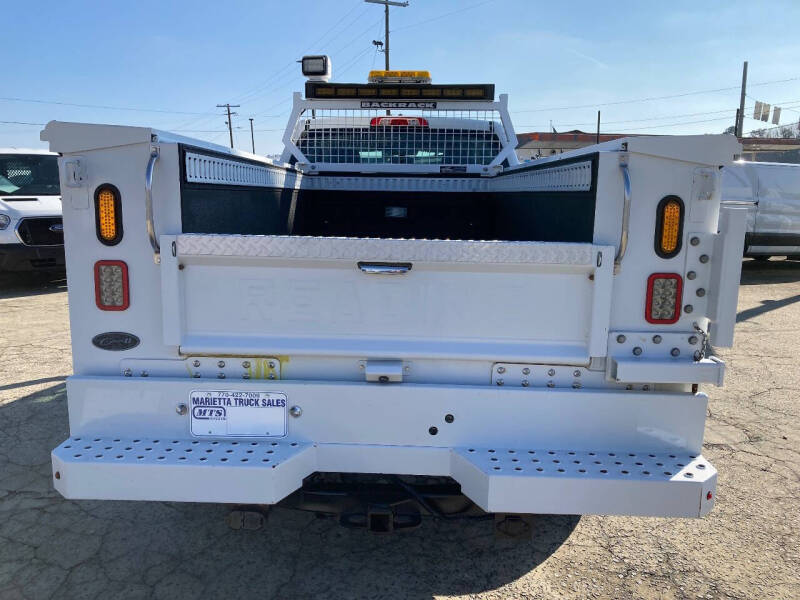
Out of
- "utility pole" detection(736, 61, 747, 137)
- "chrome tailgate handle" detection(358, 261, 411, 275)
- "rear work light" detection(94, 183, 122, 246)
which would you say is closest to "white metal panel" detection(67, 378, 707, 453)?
"chrome tailgate handle" detection(358, 261, 411, 275)

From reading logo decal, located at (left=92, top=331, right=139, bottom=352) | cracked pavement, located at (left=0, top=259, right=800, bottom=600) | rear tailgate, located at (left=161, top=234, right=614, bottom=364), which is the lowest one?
cracked pavement, located at (left=0, top=259, right=800, bottom=600)

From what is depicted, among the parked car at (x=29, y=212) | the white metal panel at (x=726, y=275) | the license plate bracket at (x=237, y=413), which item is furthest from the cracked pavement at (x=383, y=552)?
the parked car at (x=29, y=212)

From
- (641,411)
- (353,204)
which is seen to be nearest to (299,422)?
(641,411)

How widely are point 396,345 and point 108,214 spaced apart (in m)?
1.20

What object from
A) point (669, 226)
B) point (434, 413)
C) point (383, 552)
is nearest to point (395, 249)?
point (434, 413)

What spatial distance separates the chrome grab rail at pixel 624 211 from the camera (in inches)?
82.6

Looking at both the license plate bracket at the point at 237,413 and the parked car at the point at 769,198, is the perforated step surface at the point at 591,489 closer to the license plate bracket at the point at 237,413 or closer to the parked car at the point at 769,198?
the license plate bracket at the point at 237,413

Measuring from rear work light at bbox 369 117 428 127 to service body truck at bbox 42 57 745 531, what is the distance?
10.8ft

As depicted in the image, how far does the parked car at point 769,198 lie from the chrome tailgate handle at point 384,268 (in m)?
12.4

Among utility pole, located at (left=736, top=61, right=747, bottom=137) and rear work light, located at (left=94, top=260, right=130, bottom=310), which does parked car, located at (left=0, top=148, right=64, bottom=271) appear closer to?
rear work light, located at (left=94, top=260, right=130, bottom=310)

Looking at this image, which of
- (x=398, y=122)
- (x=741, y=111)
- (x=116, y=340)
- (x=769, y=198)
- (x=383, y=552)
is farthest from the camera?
(x=741, y=111)

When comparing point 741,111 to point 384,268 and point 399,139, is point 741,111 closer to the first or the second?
point 399,139

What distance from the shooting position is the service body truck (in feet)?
6.92

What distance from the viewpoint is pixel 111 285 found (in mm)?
2254
